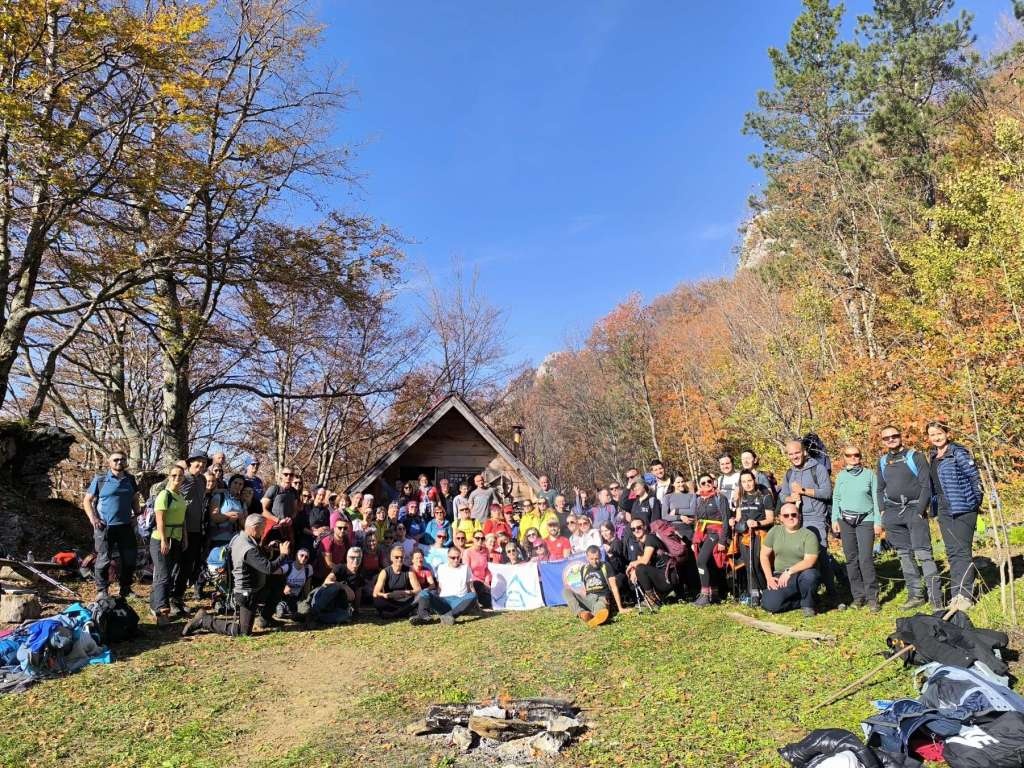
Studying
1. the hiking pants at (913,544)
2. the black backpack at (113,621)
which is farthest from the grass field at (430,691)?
the hiking pants at (913,544)

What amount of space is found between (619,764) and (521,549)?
250 inches

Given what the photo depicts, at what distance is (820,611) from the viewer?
706cm

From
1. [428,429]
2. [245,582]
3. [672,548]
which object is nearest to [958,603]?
[672,548]

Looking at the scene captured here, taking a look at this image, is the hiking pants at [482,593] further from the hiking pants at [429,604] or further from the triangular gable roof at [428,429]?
the triangular gable roof at [428,429]

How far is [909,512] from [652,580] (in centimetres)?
320

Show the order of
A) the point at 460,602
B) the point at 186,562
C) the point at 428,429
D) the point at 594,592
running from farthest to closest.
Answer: the point at 428,429 → the point at 460,602 → the point at 186,562 → the point at 594,592

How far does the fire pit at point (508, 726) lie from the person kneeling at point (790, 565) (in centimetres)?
328

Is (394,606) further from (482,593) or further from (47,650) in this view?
(47,650)

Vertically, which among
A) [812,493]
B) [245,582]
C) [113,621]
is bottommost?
[113,621]

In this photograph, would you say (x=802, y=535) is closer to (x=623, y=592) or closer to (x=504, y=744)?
(x=623, y=592)

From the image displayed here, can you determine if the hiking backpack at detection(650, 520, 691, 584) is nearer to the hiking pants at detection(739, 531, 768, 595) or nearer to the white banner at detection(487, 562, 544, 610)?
the hiking pants at detection(739, 531, 768, 595)

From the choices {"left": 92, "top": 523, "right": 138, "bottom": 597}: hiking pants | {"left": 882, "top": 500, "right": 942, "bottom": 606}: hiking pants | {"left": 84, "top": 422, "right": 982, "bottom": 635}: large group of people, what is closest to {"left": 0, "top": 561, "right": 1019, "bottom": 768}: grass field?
{"left": 882, "top": 500, "right": 942, "bottom": 606}: hiking pants

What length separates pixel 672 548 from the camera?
8.44 metres

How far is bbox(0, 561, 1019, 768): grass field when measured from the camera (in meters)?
4.43
